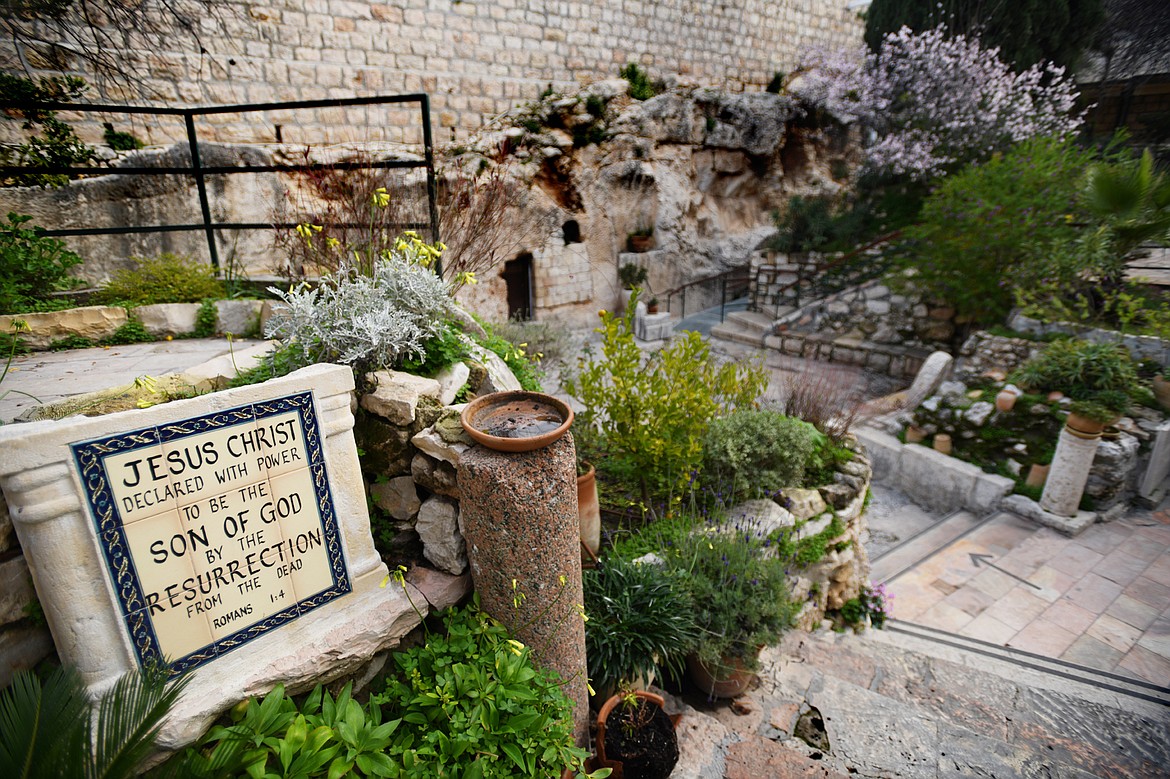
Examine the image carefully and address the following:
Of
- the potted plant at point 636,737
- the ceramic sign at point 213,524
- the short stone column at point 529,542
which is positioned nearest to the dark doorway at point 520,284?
the potted plant at point 636,737

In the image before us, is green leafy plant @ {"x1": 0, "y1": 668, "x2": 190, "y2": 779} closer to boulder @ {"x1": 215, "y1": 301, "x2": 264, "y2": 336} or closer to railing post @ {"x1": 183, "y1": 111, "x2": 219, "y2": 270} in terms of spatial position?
boulder @ {"x1": 215, "y1": 301, "x2": 264, "y2": 336}

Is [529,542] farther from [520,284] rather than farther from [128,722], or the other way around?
[520,284]

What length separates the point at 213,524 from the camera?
1.86 meters

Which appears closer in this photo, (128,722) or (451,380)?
(128,722)

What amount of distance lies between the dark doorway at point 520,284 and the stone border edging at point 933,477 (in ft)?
23.2

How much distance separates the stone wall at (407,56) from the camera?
7.88 metres

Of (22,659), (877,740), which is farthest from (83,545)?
(877,740)

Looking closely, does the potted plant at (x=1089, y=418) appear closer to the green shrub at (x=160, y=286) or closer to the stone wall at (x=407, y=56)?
the green shrub at (x=160, y=286)

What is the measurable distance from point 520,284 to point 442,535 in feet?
32.1

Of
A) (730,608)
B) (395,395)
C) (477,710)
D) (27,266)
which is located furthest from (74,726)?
(27,266)

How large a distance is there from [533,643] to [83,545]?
Result: 1584 millimetres

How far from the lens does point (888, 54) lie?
1208cm

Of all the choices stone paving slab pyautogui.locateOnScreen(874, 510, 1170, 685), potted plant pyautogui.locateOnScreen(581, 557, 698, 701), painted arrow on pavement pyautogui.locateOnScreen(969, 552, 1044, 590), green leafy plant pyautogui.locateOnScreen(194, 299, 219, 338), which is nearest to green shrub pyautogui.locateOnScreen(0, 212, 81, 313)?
green leafy plant pyautogui.locateOnScreen(194, 299, 219, 338)

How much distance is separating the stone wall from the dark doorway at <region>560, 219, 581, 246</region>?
8.38ft
